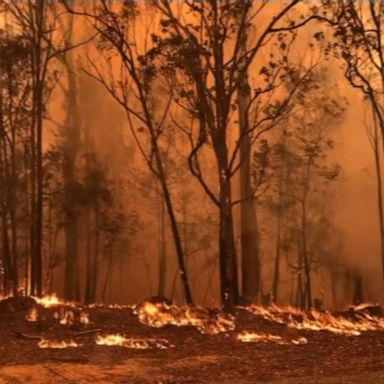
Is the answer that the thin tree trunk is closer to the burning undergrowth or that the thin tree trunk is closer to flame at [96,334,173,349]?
the burning undergrowth

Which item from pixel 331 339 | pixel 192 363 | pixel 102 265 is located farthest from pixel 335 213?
pixel 192 363

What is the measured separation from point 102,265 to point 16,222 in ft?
10.2

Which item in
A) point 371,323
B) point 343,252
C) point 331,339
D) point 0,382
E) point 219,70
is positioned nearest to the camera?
point 0,382

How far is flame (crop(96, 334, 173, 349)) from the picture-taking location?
1024cm

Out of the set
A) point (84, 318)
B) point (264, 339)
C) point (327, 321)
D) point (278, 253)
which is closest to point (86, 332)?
point (84, 318)

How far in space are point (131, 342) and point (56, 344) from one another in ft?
3.66

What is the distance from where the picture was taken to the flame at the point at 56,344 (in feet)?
33.5

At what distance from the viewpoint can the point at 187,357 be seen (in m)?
9.32

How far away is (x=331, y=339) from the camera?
416 inches

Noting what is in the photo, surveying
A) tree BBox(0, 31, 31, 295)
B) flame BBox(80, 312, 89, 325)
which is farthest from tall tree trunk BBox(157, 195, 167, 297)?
flame BBox(80, 312, 89, 325)

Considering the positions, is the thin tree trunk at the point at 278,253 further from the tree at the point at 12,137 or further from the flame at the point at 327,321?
the tree at the point at 12,137

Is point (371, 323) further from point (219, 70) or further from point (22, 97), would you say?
point (22, 97)

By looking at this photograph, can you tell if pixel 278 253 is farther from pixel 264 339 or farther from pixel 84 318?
pixel 264 339

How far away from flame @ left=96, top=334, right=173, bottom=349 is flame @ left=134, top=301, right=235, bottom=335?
1103 mm
